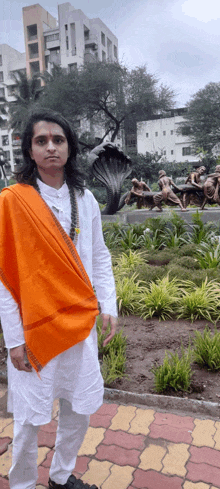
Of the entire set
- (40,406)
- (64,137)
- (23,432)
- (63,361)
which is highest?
(64,137)

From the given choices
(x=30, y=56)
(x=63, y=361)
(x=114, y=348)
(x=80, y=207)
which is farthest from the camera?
(x=30, y=56)

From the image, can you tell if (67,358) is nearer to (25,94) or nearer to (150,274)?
(150,274)

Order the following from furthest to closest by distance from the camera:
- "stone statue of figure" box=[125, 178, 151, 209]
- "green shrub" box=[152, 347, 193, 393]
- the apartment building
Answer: the apartment building < "stone statue of figure" box=[125, 178, 151, 209] < "green shrub" box=[152, 347, 193, 393]

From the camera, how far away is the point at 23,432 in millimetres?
1460

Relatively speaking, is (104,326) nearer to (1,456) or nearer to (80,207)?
(80,207)

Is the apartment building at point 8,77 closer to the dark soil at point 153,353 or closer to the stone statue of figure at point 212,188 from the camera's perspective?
the stone statue of figure at point 212,188

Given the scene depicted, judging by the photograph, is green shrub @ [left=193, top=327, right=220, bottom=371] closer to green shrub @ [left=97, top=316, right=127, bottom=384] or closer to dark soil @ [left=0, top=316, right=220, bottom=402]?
dark soil @ [left=0, top=316, right=220, bottom=402]

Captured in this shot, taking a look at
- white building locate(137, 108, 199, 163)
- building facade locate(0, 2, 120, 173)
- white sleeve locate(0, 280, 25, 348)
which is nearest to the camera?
white sleeve locate(0, 280, 25, 348)

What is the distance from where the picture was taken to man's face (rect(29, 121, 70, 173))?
4.92ft

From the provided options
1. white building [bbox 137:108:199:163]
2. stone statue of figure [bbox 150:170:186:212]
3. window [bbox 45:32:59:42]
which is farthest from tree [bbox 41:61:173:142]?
window [bbox 45:32:59:42]

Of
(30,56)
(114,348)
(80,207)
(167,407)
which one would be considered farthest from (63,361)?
(30,56)

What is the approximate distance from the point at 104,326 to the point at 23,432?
0.54 m

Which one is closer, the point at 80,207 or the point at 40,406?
the point at 40,406

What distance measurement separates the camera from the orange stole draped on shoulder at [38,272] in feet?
4.59
